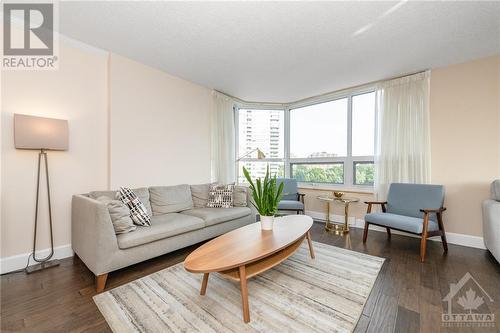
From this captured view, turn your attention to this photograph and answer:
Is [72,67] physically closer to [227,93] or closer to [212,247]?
[227,93]

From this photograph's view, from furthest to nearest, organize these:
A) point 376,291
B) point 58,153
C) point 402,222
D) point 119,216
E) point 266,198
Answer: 1. point 402,222
2. point 58,153
3. point 266,198
4. point 119,216
5. point 376,291

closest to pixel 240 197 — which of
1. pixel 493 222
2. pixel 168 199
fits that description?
pixel 168 199

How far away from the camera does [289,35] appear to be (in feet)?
7.55

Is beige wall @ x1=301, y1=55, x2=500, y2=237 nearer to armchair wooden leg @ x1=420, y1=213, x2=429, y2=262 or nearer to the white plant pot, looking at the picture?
armchair wooden leg @ x1=420, y1=213, x2=429, y2=262

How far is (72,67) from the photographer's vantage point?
2477 mm

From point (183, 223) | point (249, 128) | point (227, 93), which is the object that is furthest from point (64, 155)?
point (249, 128)

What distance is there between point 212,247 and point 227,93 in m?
3.37

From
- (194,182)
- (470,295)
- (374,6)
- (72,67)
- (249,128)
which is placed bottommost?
(470,295)

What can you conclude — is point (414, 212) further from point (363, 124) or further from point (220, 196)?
point (220, 196)

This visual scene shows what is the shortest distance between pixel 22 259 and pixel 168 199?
5.10 feet

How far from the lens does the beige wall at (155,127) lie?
278 cm

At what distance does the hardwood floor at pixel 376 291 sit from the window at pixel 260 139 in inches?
101

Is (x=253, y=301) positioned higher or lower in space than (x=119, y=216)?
lower

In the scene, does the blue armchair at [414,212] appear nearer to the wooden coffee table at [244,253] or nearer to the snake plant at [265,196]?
the wooden coffee table at [244,253]
